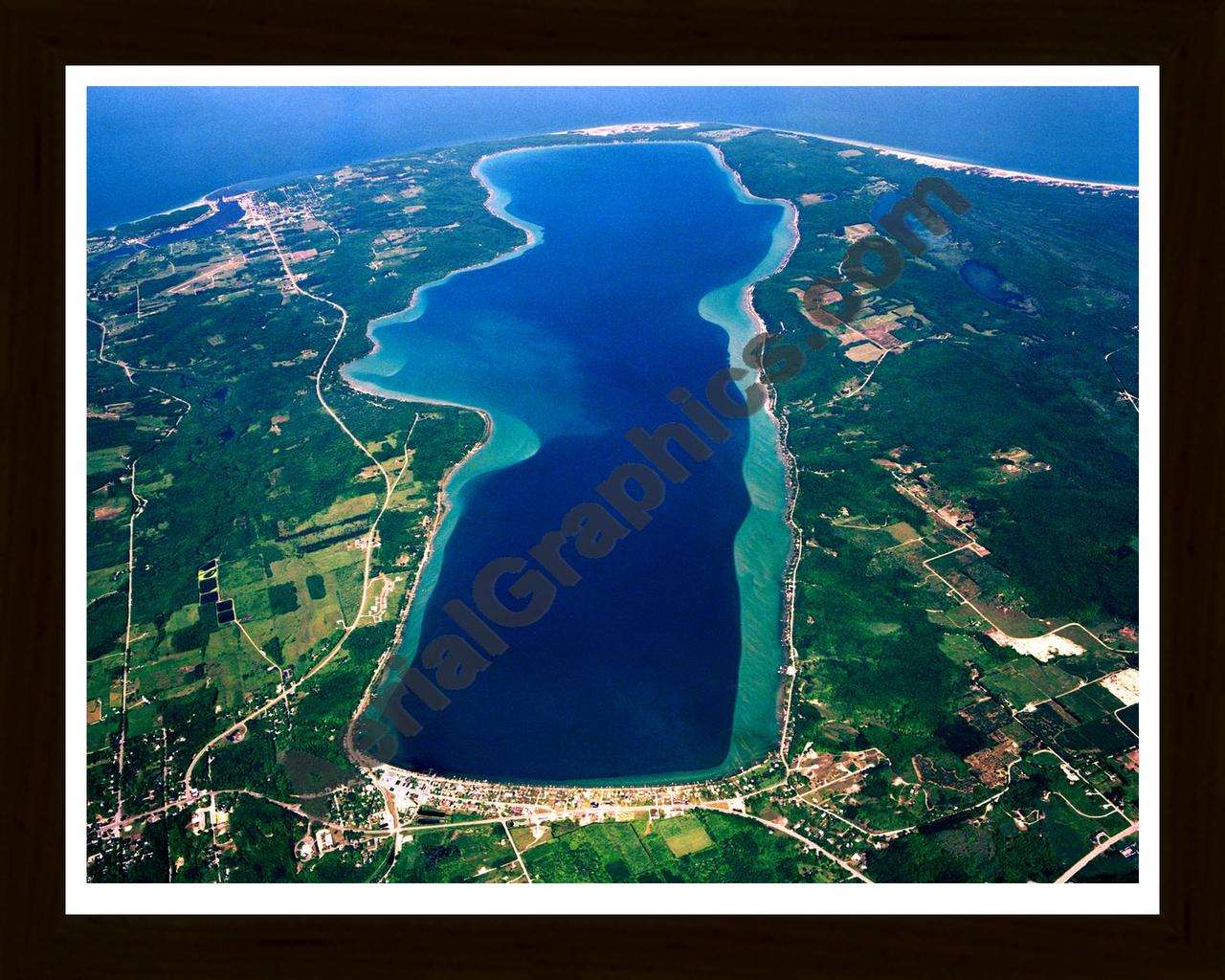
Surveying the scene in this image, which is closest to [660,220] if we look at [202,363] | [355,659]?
[202,363]

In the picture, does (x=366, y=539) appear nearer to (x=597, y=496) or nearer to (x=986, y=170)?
(x=597, y=496)

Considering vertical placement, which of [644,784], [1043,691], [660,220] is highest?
[660,220]

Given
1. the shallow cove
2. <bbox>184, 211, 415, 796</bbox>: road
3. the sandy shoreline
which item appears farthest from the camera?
the sandy shoreline

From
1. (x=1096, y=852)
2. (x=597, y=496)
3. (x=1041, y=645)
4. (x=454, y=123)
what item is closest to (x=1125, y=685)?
(x=1041, y=645)

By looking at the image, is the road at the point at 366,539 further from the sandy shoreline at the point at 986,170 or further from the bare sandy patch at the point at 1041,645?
the sandy shoreline at the point at 986,170

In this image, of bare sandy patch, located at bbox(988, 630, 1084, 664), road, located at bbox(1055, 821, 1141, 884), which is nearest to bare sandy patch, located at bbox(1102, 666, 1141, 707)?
bare sandy patch, located at bbox(988, 630, 1084, 664)

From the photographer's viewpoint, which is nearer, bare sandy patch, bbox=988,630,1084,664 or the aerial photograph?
the aerial photograph

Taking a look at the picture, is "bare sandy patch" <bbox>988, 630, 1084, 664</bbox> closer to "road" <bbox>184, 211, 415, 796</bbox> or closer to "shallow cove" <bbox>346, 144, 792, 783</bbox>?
"shallow cove" <bbox>346, 144, 792, 783</bbox>

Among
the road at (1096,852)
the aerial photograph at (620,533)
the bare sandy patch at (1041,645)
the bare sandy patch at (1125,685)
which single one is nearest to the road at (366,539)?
the aerial photograph at (620,533)
